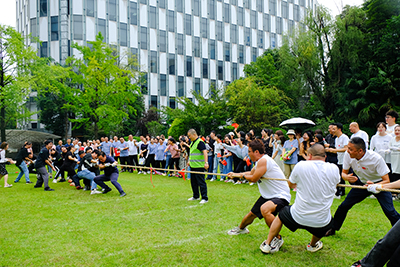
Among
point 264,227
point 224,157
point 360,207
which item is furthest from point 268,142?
point 264,227

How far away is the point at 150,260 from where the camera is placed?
4430mm

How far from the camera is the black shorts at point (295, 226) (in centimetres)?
416

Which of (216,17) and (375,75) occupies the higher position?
(216,17)

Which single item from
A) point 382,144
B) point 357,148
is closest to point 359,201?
point 357,148

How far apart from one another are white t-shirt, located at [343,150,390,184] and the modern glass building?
35.2 metres

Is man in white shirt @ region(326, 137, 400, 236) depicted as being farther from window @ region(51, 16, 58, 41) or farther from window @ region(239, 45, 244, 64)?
window @ region(239, 45, 244, 64)

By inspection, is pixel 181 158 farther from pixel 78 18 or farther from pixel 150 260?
pixel 78 18

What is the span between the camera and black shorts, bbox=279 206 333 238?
4156 mm

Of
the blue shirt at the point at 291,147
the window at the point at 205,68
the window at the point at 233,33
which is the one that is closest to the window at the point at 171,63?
the window at the point at 205,68

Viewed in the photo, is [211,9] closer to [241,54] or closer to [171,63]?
[241,54]

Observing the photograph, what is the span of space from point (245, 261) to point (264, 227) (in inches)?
68.9

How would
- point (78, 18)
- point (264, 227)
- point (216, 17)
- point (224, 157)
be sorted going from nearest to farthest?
point (264, 227), point (224, 157), point (78, 18), point (216, 17)

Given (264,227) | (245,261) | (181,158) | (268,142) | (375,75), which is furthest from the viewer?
(375,75)

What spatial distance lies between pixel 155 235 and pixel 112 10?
40.0 meters
